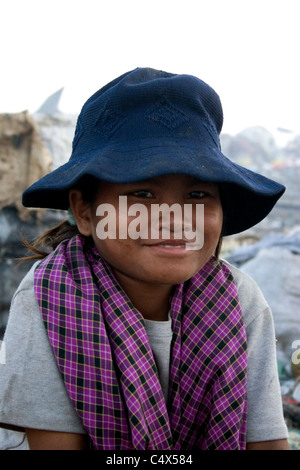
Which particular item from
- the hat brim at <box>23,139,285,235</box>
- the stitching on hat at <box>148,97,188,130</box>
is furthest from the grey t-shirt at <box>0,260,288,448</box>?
the stitching on hat at <box>148,97,188,130</box>

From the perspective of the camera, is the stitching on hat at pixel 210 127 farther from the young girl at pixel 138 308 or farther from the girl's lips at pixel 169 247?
the girl's lips at pixel 169 247

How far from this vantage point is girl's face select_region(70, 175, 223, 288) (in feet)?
3.59

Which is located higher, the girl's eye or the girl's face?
the girl's eye

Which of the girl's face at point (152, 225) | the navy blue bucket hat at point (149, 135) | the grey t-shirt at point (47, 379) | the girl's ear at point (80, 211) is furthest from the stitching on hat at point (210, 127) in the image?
the grey t-shirt at point (47, 379)

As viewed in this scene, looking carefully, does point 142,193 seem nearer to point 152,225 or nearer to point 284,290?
point 152,225

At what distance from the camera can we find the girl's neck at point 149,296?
1294 millimetres

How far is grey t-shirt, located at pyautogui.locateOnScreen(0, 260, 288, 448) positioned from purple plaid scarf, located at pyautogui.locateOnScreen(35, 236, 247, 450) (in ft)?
0.10

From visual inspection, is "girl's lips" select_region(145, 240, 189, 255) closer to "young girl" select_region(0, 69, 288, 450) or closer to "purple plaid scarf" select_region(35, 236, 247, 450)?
"young girl" select_region(0, 69, 288, 450)

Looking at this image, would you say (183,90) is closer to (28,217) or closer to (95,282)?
(95,282)

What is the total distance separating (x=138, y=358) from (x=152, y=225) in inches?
13.6

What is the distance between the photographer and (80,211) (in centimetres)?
128

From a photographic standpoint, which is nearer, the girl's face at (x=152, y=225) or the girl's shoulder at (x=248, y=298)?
the girl's face at (x=152, y=225)
